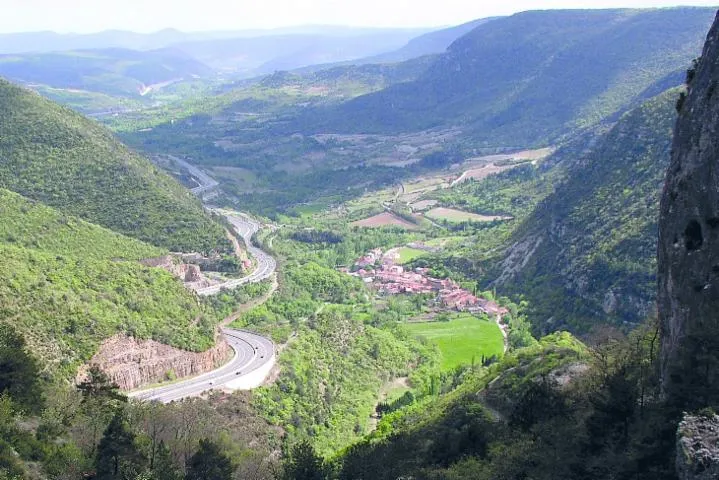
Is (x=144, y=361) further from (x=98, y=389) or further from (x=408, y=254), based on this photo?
(x=408, y=254)

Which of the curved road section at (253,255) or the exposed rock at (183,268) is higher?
the exposed rock at (183,268)

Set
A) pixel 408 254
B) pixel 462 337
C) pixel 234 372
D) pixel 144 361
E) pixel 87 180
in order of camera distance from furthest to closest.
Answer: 1. pixel 408 254
2. pixel 87 180
3. pixel 462 337
4. pixel 234 372
5. pixel 144 361

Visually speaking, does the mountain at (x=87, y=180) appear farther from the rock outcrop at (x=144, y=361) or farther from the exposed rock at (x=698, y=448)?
the exposed rock at (x=698, y=448)

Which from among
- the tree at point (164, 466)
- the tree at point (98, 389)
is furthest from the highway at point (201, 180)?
the tree at point (164, 466)

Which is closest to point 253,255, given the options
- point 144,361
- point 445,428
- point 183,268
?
point 183,268

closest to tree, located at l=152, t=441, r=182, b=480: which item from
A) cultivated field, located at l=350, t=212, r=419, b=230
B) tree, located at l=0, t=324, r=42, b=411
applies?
tree, located at l=0, t=324, r=42, b=411
